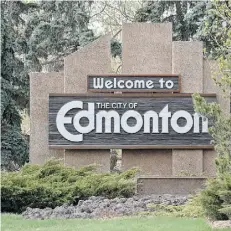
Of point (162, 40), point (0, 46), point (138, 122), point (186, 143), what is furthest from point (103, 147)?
point (0, 46)

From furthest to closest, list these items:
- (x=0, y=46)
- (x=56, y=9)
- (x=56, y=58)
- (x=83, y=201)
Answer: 1. (x=56, y=58)
2. (x=56, y=9)
3. (x=0, y=46)
4. (x=83, y=201)

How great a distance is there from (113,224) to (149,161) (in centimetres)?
622

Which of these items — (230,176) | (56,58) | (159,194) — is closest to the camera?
(230,176)

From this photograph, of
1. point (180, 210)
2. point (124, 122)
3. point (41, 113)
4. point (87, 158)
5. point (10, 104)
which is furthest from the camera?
point (10, 104)

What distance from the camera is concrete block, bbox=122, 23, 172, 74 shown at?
50.3 ft

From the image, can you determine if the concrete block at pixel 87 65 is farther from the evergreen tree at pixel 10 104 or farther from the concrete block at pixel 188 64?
the evergreen tree at pixel 10 104

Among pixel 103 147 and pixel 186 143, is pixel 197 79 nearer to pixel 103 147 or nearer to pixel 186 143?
pixel 186 143

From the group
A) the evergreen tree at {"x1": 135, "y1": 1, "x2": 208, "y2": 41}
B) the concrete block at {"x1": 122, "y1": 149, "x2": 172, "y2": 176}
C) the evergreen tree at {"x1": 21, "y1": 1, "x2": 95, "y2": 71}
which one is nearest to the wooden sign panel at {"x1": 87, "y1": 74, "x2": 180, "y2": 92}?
the concrete block at {"x1": 122, "y1": 149, "x2": 172, "y2": 176}

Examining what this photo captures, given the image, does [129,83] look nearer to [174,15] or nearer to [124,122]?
[124,122]

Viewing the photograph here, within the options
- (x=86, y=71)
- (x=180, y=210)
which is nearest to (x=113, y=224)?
(x=180, y=210)

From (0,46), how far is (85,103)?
189 inches

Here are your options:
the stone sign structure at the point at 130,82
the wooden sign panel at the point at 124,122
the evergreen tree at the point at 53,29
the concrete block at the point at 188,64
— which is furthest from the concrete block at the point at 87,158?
the evergreen tree at the point at 53,29

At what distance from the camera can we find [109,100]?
15.1 meters

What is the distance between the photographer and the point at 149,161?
49.9ft
